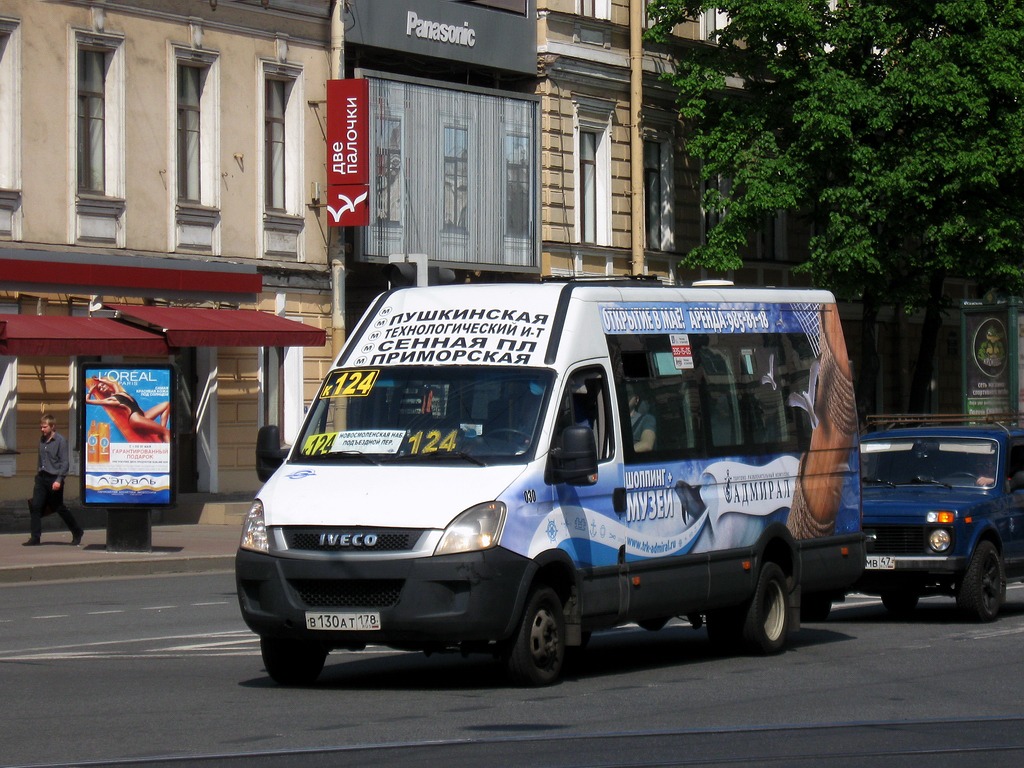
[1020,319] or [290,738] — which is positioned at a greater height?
[1020,319]

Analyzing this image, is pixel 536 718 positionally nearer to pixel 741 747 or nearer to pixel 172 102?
pixel 741 747

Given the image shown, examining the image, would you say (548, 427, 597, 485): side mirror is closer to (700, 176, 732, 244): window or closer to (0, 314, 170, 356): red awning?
(0, 314, 170, 356): red awning

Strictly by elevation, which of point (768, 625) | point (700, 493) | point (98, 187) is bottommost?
point (768, 625)

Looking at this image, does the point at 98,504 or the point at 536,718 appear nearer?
the point at 536,718

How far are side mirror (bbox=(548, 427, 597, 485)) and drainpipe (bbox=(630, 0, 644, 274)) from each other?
26.6m

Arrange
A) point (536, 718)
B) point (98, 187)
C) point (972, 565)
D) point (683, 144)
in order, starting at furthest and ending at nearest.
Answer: point (683, 144), point (98, 187), point (972, 565), point (536, 718)

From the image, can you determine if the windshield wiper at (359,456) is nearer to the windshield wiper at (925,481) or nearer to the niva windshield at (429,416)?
the niva windshield at (429,416)

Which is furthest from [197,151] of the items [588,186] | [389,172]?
[588,186]

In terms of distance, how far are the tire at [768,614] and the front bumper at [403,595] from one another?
2788 mm

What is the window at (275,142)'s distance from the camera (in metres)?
32.0

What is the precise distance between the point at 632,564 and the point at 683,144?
92.9 ft

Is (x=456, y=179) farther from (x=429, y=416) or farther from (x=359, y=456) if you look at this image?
(x=359, y=456)

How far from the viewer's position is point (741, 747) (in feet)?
29.6

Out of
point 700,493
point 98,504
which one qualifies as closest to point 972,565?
point 700,493
